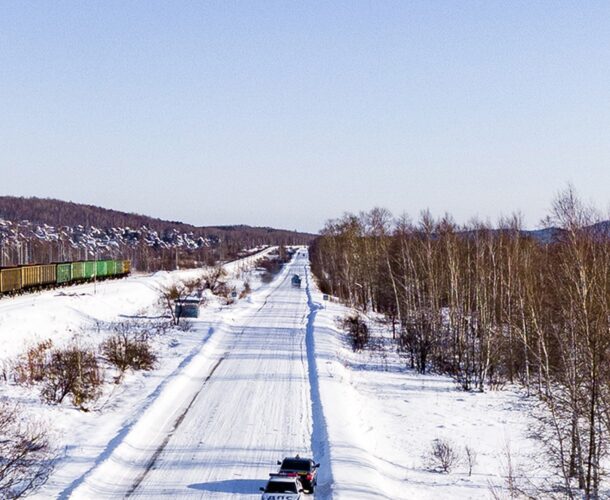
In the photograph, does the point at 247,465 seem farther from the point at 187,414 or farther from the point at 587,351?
the point at 587,351

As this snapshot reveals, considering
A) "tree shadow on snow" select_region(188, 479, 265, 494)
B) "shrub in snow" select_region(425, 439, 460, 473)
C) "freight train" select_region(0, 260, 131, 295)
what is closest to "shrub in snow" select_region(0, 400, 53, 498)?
"tree shadow on snow" select_region(188, 479, 265, 494)

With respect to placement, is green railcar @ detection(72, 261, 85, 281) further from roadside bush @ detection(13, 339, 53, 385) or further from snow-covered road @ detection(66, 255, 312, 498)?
snow-covered road @ detection(66, 255, 312, 498)

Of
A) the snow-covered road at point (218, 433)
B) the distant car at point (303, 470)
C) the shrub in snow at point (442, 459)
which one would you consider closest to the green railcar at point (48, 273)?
the snow-covered road at point (218, 433)

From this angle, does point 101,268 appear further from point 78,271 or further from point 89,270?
point 78,271

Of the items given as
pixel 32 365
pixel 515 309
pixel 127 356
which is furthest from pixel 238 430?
pixel 515 309

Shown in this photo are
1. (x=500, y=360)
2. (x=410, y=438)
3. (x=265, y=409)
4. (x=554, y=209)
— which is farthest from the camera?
(x=500, y=360)

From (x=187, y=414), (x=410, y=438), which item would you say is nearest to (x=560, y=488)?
(x=410, y=438)
